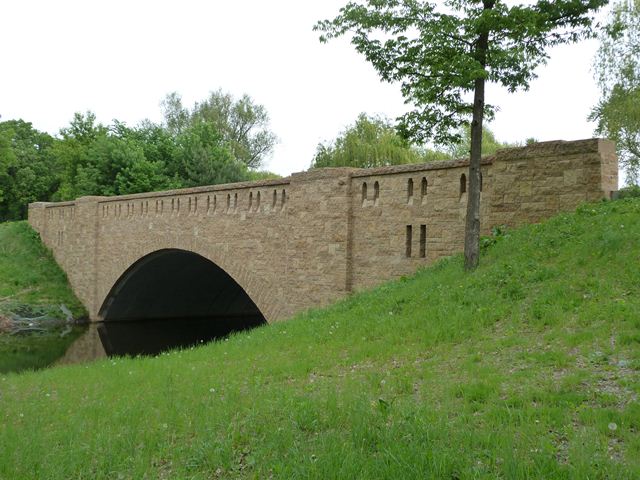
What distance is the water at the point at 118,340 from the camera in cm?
1625

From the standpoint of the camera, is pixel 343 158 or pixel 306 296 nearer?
pixel 306 296

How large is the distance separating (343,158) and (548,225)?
21095 millimetres

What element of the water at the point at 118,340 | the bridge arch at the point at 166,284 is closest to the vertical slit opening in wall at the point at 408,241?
the bridge arch at the point at 166,284

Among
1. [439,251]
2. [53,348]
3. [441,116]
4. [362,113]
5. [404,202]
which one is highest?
[362,113]

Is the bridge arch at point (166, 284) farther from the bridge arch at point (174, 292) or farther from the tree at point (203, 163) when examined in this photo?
the tree at point (203, 163)

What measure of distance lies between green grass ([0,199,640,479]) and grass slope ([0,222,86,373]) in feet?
33.1

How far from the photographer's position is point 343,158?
28734 millimetres

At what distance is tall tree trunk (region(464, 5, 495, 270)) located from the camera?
807 centimetres

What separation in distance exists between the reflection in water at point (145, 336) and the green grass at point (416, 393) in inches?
366

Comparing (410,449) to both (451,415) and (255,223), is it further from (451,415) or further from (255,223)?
(255,223)

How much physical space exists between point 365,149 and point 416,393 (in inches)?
945

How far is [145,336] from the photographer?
2070 cm

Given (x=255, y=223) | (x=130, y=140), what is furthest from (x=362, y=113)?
(x=255, y=223)

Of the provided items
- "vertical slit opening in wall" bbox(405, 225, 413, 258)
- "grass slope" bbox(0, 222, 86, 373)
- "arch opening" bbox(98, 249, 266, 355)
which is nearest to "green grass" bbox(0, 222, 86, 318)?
"grass slope" bbox(0, 222, 86, 373)
